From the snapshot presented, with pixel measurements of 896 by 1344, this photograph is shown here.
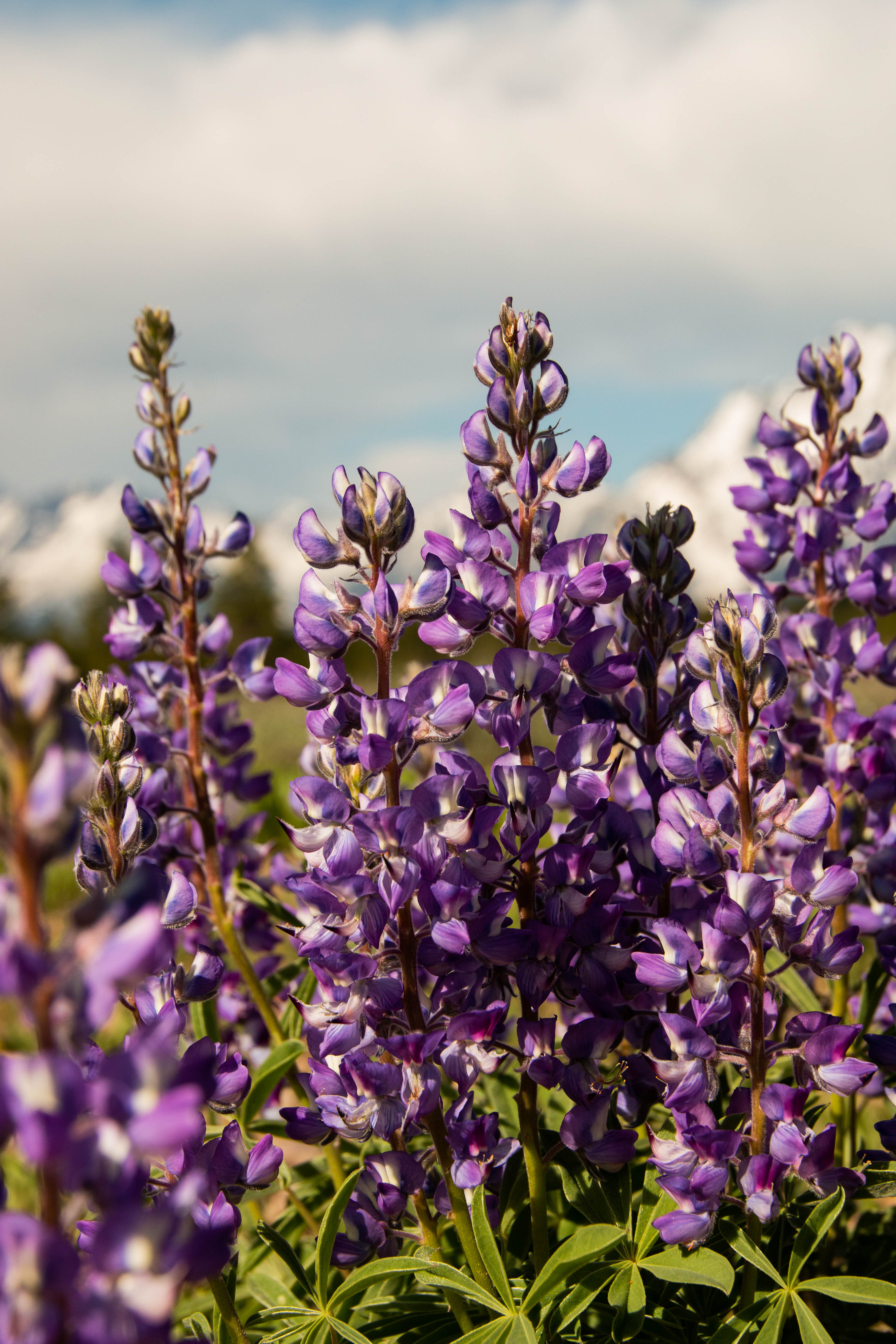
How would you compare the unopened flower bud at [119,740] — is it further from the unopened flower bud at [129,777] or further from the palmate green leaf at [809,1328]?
the palmate green leaf at [809,1328]

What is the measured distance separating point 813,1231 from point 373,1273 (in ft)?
2.47

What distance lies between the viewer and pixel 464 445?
2.03m

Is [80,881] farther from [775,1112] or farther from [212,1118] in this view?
[212,1118]

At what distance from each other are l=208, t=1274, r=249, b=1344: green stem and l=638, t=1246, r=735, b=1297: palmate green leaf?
26.8 inches

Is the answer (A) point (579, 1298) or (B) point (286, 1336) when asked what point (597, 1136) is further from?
(B) point (286, 1336)

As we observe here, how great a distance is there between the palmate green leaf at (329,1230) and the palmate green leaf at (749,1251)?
650mm

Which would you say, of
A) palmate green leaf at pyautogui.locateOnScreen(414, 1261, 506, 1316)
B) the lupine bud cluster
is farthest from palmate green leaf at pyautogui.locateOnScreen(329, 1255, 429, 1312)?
the lupine bud cluster

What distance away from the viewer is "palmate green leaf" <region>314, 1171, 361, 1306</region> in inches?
72.4

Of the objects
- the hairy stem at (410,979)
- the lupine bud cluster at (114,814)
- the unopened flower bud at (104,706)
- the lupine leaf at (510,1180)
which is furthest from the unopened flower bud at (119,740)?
the lupine leaf at (510,1180)

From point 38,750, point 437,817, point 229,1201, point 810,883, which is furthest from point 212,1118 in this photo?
point 38,750

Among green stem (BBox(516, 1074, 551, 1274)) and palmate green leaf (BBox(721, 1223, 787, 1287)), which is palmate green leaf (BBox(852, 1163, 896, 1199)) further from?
green stem (BBox(516, 1074, 551, 1274))

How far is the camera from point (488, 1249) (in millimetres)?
1775

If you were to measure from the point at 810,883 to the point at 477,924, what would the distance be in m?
0.57

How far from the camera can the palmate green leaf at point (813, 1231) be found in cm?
180
